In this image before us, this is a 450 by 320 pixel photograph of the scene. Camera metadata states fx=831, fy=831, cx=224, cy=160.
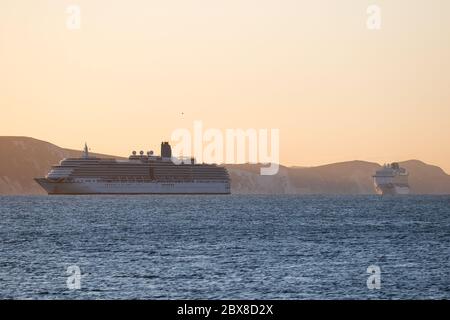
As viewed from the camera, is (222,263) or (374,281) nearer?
(374,281)

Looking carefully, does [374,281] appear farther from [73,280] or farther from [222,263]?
[73,280]

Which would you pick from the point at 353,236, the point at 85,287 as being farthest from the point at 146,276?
the point at 353,236

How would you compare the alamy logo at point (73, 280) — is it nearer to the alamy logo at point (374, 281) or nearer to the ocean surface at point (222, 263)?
the ocean surface at point (222, 263)

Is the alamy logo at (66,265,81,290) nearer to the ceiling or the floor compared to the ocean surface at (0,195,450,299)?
nearer to the ceiling

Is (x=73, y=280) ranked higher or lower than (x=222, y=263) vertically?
higher

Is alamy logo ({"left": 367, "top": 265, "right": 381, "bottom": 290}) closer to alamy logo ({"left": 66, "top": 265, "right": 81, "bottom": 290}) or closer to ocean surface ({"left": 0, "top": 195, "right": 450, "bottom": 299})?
ocean surface ({"left": 0, "top": 195, "right": 450, "bottom": 299})

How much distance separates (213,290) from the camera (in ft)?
100

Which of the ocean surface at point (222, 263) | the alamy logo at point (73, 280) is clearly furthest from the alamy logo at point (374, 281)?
the alamy logo at point (73, 280)

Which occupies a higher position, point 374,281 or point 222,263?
point 374,281

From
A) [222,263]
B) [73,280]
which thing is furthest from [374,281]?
[73,280]

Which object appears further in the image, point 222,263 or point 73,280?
point 222,263

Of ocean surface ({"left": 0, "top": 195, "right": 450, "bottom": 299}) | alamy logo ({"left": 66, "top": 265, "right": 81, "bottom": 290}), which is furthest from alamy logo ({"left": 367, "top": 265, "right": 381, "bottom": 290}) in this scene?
alamy logo ({"left": 66, "top": 265, "right": 81, "bottom": 290})
